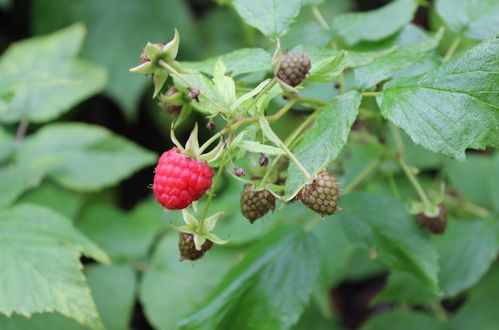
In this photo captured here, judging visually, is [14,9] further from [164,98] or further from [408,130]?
[408,130]

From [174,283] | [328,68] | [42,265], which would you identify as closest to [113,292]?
[174,283]

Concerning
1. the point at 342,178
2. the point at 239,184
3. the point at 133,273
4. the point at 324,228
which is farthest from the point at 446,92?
the point at 133,273

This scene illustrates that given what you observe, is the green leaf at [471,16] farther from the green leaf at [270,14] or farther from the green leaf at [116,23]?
the green leaf at [116,23]

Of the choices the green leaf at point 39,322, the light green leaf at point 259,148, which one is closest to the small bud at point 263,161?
the light green leaf at point 259,148

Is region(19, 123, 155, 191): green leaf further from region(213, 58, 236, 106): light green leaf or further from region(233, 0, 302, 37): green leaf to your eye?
region(213, 58, 236, 106): light green leaf

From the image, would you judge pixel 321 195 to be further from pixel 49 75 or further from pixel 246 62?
pixel 49 75

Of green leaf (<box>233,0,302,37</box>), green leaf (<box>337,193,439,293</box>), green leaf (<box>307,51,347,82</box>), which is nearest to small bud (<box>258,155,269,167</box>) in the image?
green leaf (<box>307,51,347,82</box>)
